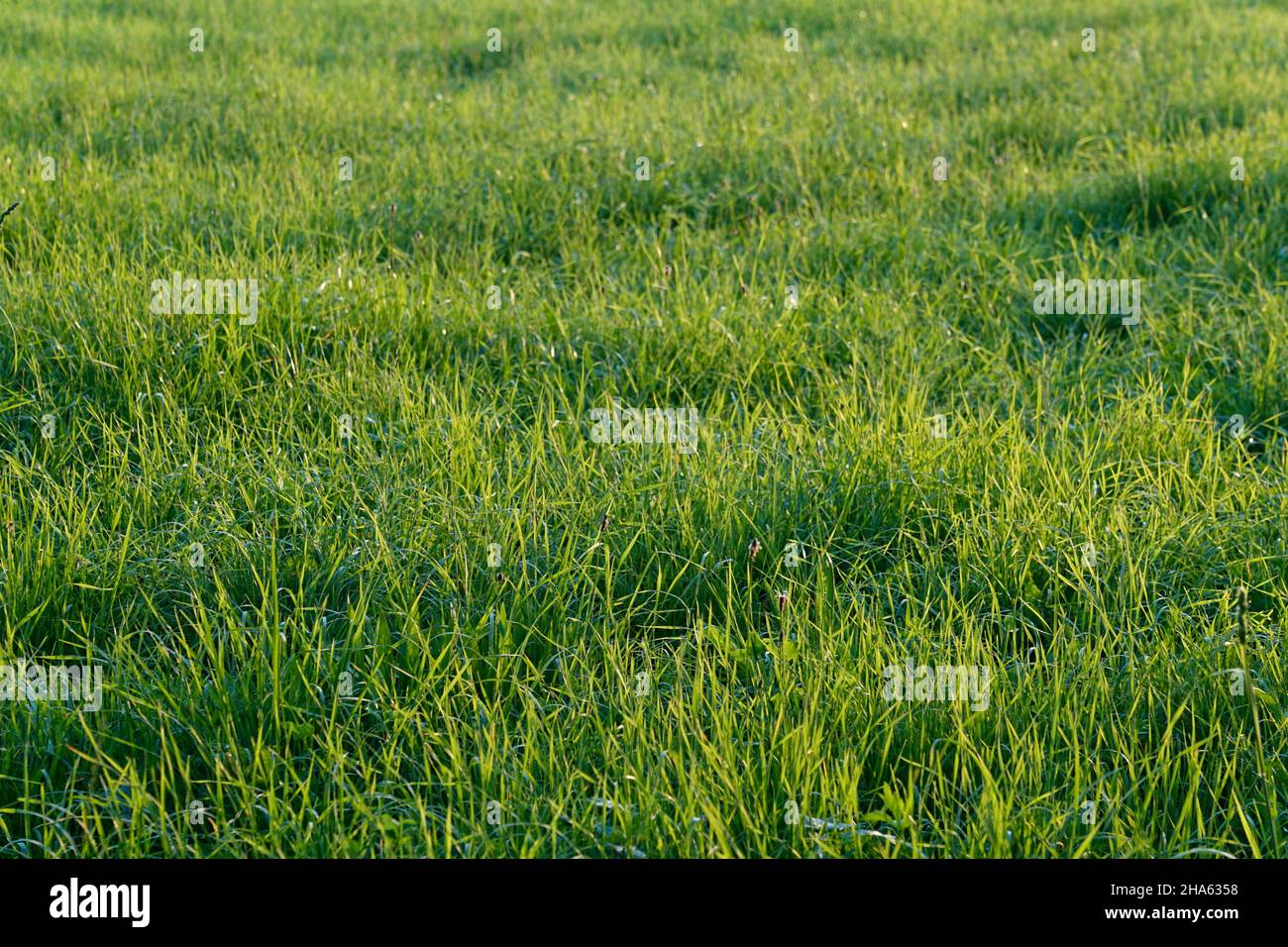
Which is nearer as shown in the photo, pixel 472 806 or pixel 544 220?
pixel 472 806

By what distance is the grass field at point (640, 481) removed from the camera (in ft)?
6.85

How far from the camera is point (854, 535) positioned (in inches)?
115

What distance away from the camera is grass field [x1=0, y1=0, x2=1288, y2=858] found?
6.85 feet

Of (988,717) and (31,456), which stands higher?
(31,456)

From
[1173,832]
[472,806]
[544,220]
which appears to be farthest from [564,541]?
[544,220]

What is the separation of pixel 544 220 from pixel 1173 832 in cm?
357

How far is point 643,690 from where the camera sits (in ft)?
7.59

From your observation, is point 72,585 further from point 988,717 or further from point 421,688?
point 988,717

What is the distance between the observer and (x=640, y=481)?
3.01 meters

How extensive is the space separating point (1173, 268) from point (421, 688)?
11.8ft
